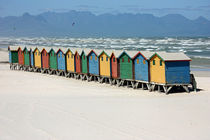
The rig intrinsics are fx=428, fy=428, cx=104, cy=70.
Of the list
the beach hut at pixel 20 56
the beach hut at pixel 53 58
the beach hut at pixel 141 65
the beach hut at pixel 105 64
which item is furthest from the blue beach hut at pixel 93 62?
the beach hut at pixel 20 56

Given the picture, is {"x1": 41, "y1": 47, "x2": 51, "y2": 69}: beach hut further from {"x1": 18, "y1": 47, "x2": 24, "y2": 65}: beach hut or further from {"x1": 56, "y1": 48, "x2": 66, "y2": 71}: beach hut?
{"x1": 18, "y1": 47, "x2": 24, "y2": 65}: beach hut

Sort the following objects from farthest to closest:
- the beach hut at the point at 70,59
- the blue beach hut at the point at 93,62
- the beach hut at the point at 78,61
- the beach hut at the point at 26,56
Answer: the beach hut at the point at 26,56, the beach hut at the point at 70,59, the beach hut at the point at 78,61, the blue beach hut at the point at 93,62

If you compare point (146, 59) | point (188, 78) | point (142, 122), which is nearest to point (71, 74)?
point (146, 59)

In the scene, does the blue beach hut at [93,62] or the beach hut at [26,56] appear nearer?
the blue beach hut at [93,62]

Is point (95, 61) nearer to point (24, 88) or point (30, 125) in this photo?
point (24, 88)

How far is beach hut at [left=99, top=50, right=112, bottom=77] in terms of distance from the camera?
91.3ft

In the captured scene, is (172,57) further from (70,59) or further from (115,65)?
(70,59)

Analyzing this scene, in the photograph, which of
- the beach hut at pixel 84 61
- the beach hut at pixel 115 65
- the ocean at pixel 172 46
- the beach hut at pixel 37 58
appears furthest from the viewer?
the ocean at pixel 172 46

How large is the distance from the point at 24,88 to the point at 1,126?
11.3 meters

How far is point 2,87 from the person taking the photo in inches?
1054

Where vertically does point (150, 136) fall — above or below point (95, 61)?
below

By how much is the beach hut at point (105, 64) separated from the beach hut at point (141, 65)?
9.67 ft

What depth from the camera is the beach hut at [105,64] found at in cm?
2783

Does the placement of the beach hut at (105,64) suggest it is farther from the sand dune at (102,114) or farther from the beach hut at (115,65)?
the sand dune at (102,114)
